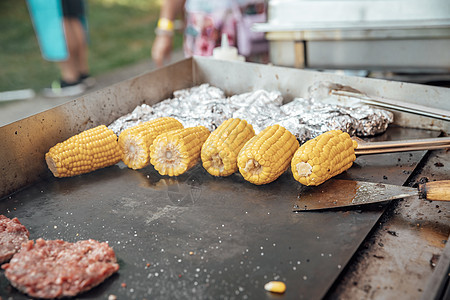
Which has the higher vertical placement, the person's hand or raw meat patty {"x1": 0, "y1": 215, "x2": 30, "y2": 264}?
the person's hand

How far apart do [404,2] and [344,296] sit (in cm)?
242

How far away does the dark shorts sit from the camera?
255 inches

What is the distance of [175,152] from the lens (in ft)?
7.73

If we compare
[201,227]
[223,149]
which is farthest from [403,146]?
[201,227]

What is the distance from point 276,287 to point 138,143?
1.31m

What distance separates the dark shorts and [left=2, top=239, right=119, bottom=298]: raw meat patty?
5698 mm

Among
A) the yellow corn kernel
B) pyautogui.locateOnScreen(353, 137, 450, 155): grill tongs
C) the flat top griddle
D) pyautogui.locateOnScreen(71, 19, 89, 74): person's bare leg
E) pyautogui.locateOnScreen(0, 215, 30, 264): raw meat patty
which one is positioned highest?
pyautogui.locateOnScreen(71, 19, 89, 74): person's bare leg

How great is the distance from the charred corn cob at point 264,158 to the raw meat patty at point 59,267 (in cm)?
83

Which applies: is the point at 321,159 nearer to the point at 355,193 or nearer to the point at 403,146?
the point at 355,193

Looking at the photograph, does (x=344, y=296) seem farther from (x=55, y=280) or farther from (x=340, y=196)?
(x=55, y=280)

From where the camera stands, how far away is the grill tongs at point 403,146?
2246 millimetres

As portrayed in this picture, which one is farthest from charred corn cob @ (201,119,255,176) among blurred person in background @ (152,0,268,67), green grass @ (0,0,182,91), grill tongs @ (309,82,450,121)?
green grass @ (0,0,182,91)

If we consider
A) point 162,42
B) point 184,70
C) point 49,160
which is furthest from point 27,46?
point 49,160

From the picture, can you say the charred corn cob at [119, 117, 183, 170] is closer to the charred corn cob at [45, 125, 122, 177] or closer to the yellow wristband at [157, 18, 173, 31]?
the charred corn cob at [45, 125, 122, 177]
